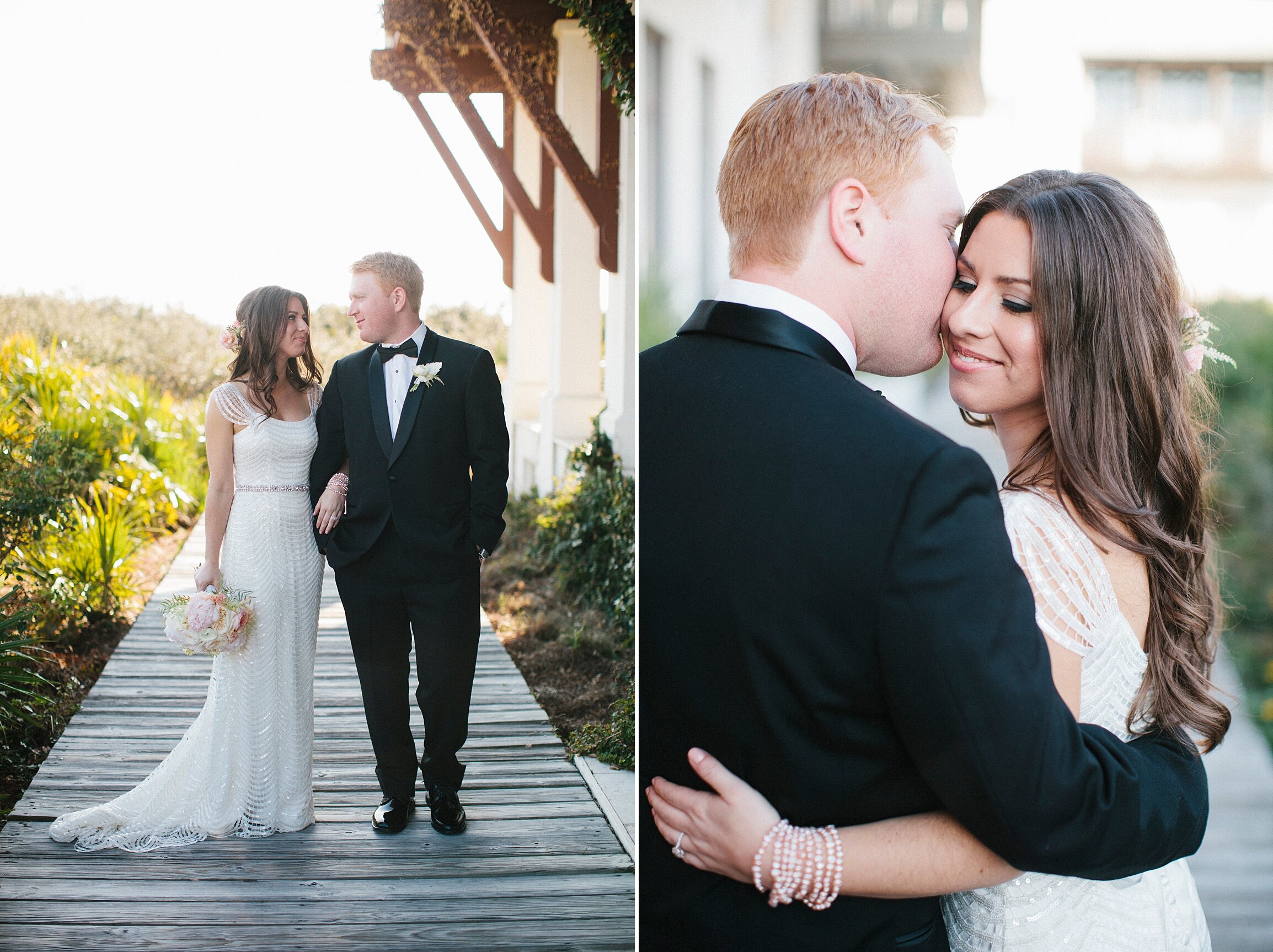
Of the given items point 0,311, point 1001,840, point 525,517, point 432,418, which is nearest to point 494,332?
point 432,418

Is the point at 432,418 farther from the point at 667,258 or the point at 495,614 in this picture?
the point at 667,258

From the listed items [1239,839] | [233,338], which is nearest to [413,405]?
[233,338]

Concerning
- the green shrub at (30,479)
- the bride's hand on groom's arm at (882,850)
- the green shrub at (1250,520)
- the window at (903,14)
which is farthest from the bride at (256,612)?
the green shrub at (1250,520)

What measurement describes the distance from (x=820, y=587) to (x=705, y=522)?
0.53ft

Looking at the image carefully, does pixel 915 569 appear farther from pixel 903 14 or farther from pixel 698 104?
pixel 903 14

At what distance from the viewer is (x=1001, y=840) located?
0.89m

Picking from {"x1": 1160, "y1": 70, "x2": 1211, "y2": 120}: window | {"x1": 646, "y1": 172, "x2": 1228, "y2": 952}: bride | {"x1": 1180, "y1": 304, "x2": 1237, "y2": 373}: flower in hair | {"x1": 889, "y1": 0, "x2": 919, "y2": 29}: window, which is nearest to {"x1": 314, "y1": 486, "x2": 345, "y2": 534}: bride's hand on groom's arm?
{"x1": 646, "y1": 172, "x2": 1228, "y2": 952}: bride

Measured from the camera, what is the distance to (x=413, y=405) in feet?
4.63

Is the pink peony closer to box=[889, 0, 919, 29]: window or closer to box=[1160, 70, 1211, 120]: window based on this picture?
box=[889, 0, 919, 29]: window

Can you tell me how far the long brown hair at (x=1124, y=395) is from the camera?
1091 millimetres

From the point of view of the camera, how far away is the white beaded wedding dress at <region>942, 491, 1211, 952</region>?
41.1 inches

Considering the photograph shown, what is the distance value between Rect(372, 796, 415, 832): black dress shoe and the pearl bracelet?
688mm

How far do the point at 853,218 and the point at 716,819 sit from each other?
68 cm

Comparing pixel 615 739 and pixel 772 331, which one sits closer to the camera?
pixel 772 331
